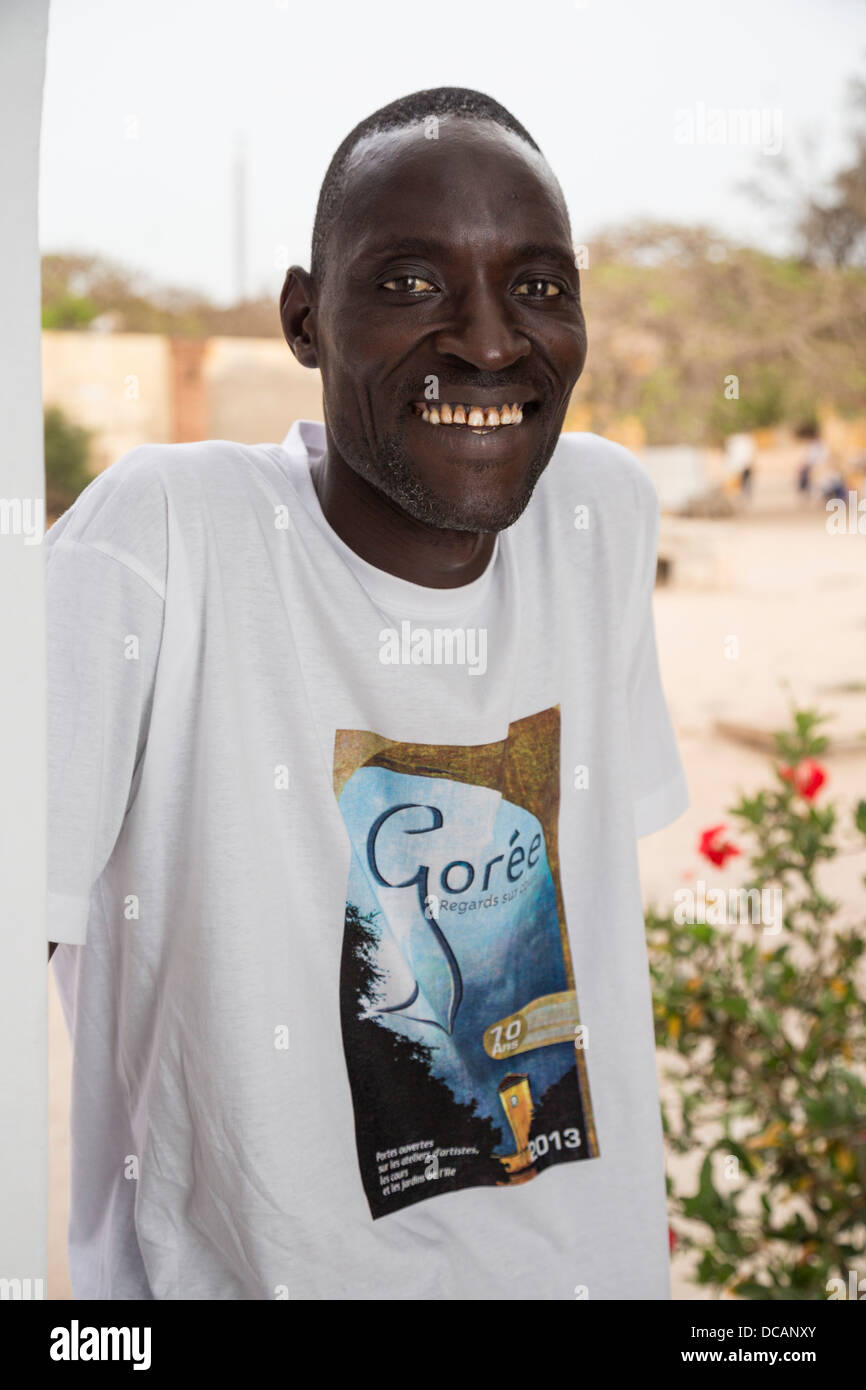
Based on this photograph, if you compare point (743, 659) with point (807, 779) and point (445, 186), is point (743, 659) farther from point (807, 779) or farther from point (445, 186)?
point (445, 186)

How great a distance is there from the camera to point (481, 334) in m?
0.99

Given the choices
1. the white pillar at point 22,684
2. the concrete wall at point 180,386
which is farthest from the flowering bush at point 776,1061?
the concrete wall at point 180,386

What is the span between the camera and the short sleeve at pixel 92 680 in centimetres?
93

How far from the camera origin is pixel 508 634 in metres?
1.15

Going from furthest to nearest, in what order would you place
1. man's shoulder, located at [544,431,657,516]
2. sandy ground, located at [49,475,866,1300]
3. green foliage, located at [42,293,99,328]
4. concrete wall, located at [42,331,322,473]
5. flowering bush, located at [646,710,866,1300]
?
green foliage, located at [42,293,99,328] < concrete wall, located at [42,331,322,473] < sandy ground, located at [49,475,866,1300] < flowering bush, located at [646,710,866,1300] < man's shoulder, located at [544,431,657,516]

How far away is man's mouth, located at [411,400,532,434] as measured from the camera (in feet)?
3.31

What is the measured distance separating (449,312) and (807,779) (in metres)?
1.33

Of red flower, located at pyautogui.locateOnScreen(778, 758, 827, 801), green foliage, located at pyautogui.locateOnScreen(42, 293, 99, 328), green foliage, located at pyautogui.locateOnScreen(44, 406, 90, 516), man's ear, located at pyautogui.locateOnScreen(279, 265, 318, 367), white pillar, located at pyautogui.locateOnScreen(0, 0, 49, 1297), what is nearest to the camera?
white pillar, located at pyautogui.locateOnScreen(0, 0, 49, 1297)

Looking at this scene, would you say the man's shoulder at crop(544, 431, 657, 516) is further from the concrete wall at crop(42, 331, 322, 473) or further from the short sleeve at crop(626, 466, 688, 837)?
the concrete wall at crop(42, 331, 322, 473)

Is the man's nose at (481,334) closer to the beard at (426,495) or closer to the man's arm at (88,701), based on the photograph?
the beard at (426,495)

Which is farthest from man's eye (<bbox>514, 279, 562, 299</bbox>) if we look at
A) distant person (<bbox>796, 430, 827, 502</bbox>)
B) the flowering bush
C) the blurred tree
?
distant person (<bbox>796, 430, 827, 502</bbox>)

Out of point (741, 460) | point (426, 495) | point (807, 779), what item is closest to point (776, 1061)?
point (807, 779)
